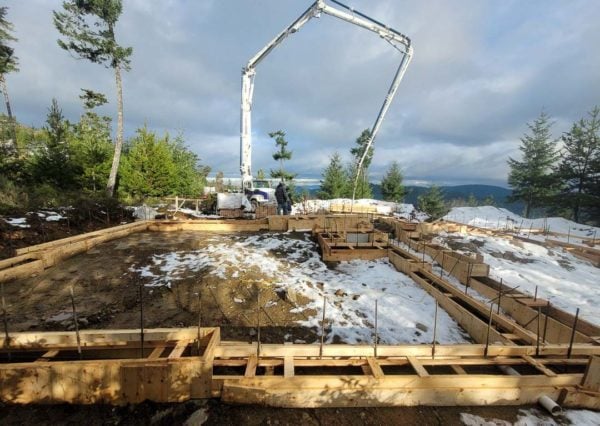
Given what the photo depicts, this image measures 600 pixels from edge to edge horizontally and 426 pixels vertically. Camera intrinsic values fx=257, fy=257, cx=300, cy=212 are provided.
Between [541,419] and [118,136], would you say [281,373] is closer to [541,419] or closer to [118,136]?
[541,419]

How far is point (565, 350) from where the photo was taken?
2537 mm

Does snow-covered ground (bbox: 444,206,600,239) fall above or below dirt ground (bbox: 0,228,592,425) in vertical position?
above

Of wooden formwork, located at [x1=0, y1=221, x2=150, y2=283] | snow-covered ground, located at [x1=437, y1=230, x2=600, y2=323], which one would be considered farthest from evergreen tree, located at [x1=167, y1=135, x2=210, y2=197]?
snow-covered ground, located at [x1=437, y1=230, x2=600, y2=323]

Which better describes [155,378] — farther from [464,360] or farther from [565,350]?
[565,350]

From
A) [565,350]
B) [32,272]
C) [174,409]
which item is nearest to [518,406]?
[565,350]

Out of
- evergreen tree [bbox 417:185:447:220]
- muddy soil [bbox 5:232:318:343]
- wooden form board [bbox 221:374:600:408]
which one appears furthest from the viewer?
evergreen tree [bbox 417:185:447:220]

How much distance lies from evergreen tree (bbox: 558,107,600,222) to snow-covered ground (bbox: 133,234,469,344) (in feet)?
83.7

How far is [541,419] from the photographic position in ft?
6.53

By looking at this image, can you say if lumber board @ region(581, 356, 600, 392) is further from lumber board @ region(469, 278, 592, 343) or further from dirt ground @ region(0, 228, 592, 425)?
lumber board @ region(469, 278, 592, 343)

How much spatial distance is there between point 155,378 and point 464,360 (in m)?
2.71

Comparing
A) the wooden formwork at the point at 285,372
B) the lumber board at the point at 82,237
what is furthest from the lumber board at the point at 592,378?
Answer: the lumber board at the point at 82,237

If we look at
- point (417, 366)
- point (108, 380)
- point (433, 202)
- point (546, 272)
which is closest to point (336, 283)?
point (417, 366)

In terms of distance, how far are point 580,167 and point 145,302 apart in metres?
31.6

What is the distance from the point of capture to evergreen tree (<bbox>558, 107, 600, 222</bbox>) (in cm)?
2048
